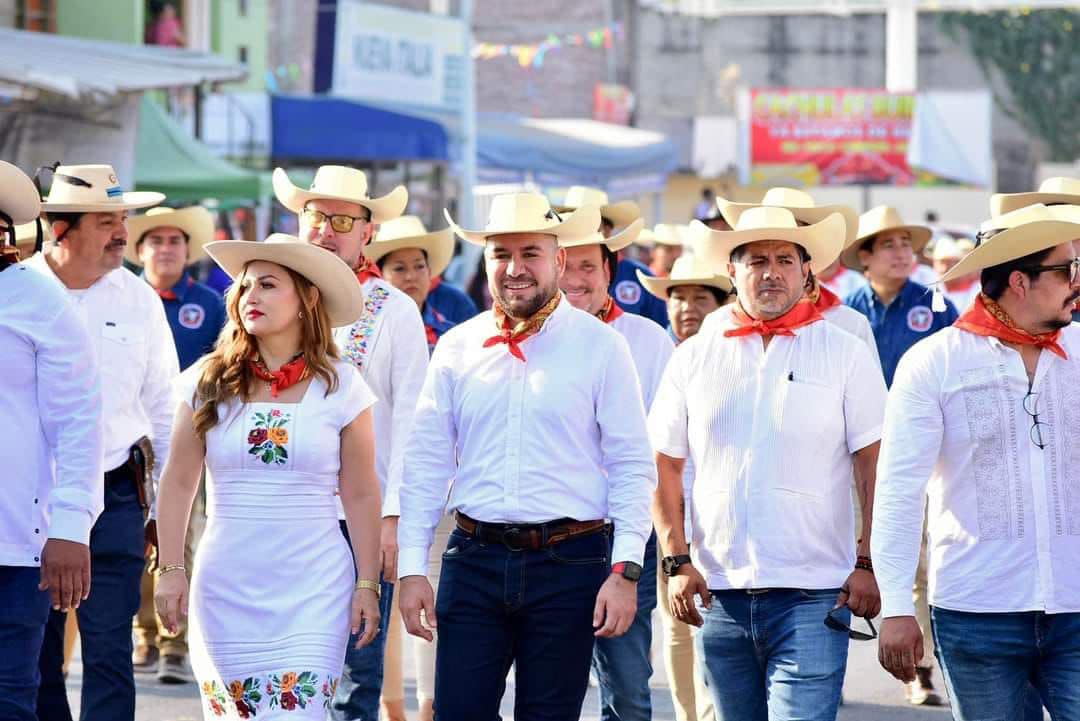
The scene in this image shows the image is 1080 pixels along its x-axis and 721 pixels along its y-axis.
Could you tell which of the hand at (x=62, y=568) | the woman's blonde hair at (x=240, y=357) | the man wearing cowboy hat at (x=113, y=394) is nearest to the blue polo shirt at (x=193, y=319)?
the man wearing cowboy hat at (x=113, y=394)

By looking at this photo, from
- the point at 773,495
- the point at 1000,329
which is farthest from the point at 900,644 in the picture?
the point at 1000,329

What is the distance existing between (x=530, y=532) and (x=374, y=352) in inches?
58.4

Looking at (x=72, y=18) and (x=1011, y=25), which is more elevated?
(x=1011, y=25)

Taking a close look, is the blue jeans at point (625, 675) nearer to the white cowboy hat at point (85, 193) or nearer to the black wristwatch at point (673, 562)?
the black wristwatch at point (673, 562)

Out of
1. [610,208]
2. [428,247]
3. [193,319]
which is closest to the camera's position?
[193,319]

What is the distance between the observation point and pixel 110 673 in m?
6.64

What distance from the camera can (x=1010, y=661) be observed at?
5102mm

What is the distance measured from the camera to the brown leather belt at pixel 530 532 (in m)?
5.52

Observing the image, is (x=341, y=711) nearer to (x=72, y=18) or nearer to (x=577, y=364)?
(x=577, y=364)

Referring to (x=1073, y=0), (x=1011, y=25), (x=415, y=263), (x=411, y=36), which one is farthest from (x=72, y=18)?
(x=1011, y=25)

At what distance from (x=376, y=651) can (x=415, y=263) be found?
3.55 metres

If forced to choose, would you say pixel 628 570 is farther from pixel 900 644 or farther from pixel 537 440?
pixel 900 644

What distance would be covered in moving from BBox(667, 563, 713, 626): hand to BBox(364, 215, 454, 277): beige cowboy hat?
13.2 ft

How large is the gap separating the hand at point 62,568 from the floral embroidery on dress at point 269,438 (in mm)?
579
